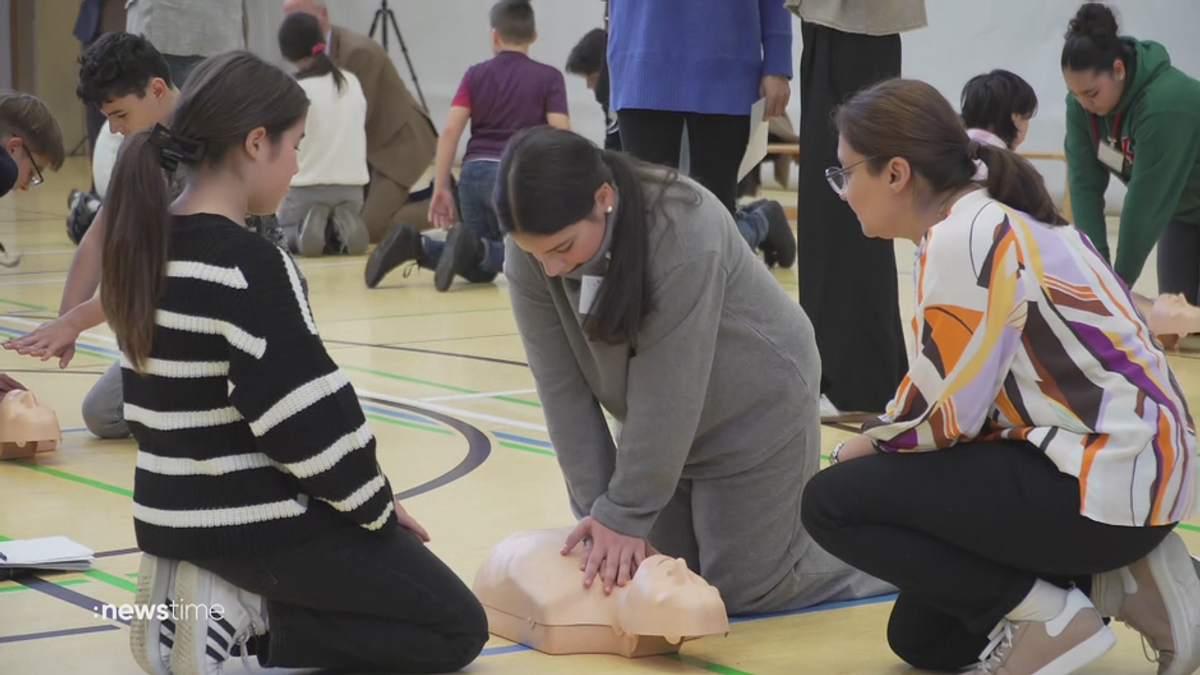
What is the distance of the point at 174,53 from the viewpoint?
6.04 meters

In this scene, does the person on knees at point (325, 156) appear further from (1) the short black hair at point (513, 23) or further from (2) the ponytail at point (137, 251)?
(2) the ponytail at point (137, 251)

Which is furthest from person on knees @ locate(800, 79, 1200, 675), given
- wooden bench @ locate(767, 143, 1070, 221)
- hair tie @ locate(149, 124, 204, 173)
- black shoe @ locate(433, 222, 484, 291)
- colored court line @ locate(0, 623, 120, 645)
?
wooden bench @ locate(767, 143, 1070, 221)

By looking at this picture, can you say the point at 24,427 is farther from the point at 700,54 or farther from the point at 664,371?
the point at 664,371

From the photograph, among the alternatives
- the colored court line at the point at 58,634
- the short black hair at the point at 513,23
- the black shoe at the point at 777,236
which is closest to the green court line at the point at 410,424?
the colored court line at the point at 58,634

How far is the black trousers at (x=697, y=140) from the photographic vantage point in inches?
133

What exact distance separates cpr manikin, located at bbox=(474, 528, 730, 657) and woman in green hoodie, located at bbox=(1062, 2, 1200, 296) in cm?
273

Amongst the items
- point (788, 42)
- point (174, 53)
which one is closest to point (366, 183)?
point (174, 53)

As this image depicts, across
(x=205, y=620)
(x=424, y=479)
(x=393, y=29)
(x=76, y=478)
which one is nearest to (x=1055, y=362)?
(x=205, y=620)

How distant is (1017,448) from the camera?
187 centimetres

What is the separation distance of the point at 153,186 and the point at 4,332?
3362mm

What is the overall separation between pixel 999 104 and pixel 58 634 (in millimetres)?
3192

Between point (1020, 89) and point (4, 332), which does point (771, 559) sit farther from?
point (4, 332)

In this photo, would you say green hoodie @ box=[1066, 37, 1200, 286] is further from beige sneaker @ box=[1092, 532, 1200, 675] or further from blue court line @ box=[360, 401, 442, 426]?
beige sneaker @ box=[1092, 532, 1200, 675]

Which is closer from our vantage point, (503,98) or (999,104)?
(999,104)
